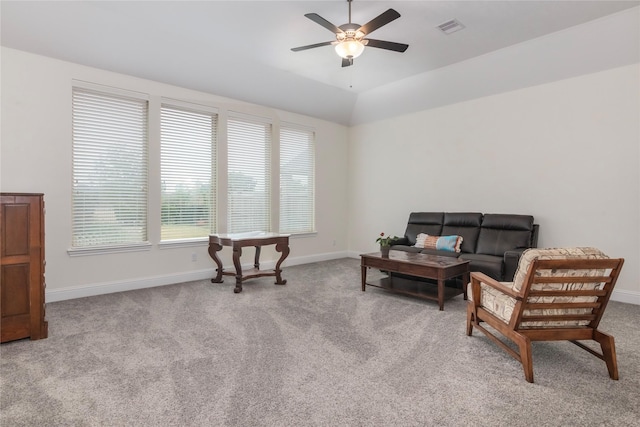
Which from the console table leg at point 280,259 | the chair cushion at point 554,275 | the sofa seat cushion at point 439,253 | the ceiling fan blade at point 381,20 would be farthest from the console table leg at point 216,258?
the chair cushion at point 554,275

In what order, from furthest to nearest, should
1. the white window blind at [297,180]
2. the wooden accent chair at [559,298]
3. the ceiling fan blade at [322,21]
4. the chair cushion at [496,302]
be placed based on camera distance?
the white window blind at [297,180], the ceiling fan blade at [322,21], the chair cushion at [496,302], the wooden accent chair at [559,298]

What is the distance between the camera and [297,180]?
6.52 meters

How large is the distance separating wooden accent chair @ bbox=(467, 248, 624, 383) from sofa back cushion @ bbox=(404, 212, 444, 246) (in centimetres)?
313

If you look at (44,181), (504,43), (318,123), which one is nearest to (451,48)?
(504,43)

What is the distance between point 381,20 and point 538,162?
327 centimetres

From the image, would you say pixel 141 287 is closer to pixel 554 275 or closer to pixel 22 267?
pixel 22 267

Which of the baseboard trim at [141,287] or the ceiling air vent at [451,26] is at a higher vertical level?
the ceiling air vent at [451,26]

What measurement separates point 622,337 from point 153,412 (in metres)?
3.71

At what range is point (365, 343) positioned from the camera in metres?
2.79

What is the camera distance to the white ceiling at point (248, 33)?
11.3ft

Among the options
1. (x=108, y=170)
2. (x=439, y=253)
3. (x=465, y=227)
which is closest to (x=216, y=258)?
(x=108, y=170)

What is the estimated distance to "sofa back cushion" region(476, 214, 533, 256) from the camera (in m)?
4.50

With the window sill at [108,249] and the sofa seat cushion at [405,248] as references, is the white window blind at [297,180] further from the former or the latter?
the window sill at [108,249]

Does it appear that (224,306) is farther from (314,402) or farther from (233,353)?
(314,402)
